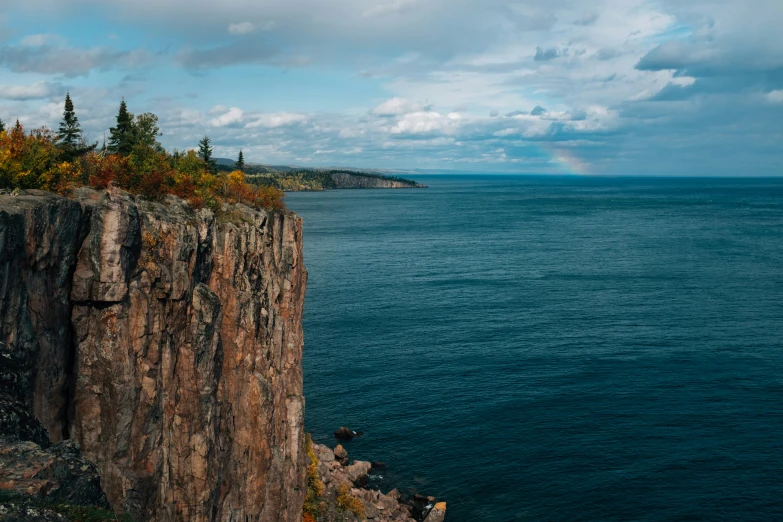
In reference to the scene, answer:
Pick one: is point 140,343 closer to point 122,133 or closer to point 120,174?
point 120,174

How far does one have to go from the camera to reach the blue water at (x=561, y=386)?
63562 millimetres

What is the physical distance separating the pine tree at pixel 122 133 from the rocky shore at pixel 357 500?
32480mm

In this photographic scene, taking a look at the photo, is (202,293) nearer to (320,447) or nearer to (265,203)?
(265,203)

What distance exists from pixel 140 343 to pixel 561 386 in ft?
211

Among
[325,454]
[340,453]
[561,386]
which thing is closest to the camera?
[325,454]

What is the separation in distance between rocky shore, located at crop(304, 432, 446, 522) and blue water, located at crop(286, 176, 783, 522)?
2.24 metres

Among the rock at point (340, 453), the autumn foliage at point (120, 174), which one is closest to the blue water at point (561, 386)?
the rock at point (340, 453)

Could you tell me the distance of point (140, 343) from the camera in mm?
30109

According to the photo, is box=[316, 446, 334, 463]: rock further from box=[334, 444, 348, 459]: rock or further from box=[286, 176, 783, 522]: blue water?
box=[286, 176, 783, 522]: blue water

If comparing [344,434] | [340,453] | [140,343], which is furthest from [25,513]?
[344,434]

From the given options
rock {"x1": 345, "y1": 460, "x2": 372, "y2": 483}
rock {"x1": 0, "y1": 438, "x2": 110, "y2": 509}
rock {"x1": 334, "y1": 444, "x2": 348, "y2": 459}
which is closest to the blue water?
rock {"x1": 345, "y1": 460, "x2": 372, "y2": 483}

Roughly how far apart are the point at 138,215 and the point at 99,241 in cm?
264

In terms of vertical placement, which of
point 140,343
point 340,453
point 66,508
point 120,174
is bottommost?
point 340,453

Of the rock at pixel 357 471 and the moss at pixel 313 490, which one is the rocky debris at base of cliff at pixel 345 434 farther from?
the moss at pixel 313 490
